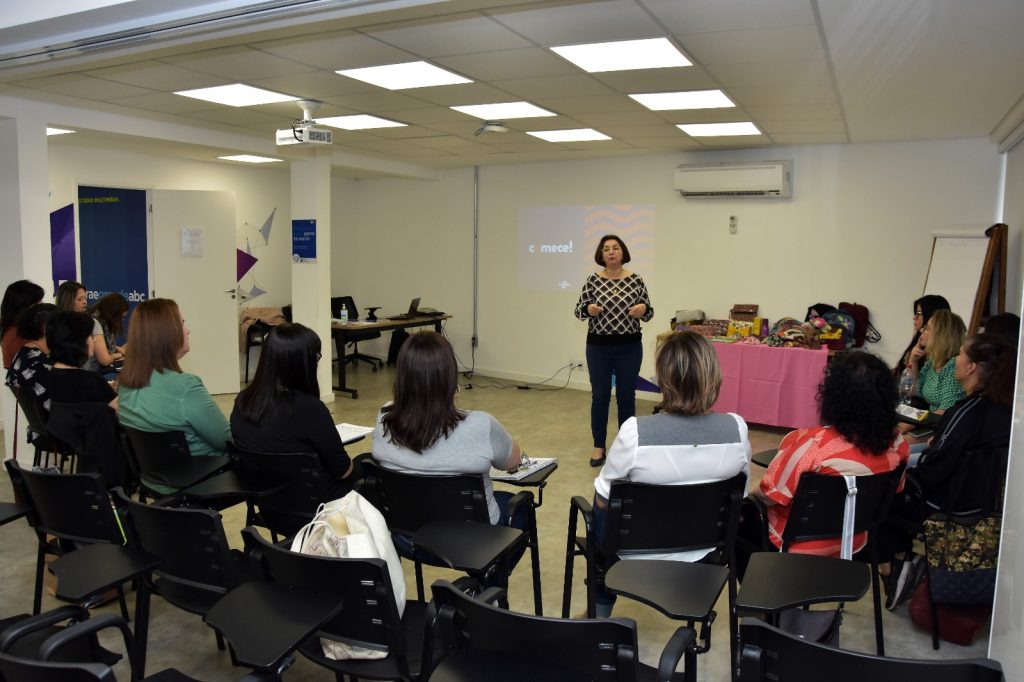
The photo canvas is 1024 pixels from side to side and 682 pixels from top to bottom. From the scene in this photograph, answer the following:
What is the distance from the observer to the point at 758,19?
10.4 ft

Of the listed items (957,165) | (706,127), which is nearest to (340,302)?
(706,127)

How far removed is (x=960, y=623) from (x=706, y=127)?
405 centimetres

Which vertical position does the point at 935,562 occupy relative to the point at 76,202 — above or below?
below

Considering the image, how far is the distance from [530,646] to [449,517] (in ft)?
3.41

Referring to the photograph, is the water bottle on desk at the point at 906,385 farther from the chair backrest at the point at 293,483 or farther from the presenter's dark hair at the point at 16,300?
the presenter's dark hair at the point at 16,300

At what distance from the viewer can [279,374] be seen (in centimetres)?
297

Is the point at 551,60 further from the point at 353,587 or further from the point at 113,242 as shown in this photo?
the point at 113,242

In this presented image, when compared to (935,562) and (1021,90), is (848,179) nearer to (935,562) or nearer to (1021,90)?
(1021,90)

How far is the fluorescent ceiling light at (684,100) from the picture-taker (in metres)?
4.72

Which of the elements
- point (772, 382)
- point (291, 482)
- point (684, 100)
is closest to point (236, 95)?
point (684, 100)

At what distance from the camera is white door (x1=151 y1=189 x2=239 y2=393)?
24.8ft

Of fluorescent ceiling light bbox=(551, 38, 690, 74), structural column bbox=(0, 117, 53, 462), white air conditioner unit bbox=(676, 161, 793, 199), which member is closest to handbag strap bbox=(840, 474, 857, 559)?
fluorescent ceiling light bbox=(551, 38, 690, 74)

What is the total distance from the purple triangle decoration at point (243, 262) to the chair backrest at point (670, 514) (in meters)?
7.06

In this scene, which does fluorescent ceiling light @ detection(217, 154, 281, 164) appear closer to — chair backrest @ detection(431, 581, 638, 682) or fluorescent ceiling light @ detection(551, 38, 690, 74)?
fluorescent ceiling light @ detection(551, 38, 690, 74)
